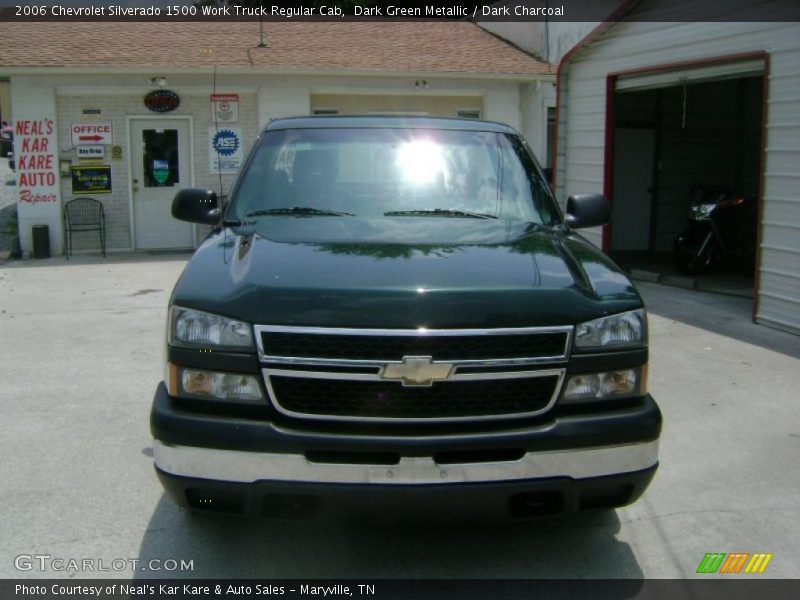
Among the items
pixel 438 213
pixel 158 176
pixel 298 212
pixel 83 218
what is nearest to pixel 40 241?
pixel 83 218

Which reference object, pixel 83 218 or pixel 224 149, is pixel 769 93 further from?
pixel 83 218

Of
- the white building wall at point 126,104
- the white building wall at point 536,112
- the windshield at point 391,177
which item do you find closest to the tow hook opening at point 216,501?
the windshield at point 391,177

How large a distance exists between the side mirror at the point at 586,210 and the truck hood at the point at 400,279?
30.7 inches

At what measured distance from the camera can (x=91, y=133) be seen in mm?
14305

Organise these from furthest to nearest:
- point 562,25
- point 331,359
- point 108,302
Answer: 1. point 562,25
2. point 108,302
3. point 331,359

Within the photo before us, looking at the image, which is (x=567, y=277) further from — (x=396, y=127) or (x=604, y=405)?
(x=396, y=127)

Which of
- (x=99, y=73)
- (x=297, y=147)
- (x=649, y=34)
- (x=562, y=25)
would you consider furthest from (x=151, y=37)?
(x=297, y=147)

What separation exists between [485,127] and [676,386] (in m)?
2.76

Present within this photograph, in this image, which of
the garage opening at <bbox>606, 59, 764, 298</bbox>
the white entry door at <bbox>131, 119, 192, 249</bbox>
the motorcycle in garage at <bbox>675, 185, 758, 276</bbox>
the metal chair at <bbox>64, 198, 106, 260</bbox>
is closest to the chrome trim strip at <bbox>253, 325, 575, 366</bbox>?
the motorcycle in garage at <bbox>675, 185, 758, 276</bbox>

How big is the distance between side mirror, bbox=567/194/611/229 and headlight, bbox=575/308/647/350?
1427 millimetres

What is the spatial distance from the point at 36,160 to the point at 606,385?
43.3 ft

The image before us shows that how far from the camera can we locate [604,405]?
3.18 m

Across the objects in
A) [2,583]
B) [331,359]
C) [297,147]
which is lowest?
[2,583]

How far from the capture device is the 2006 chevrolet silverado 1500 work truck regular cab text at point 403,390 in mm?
2979
